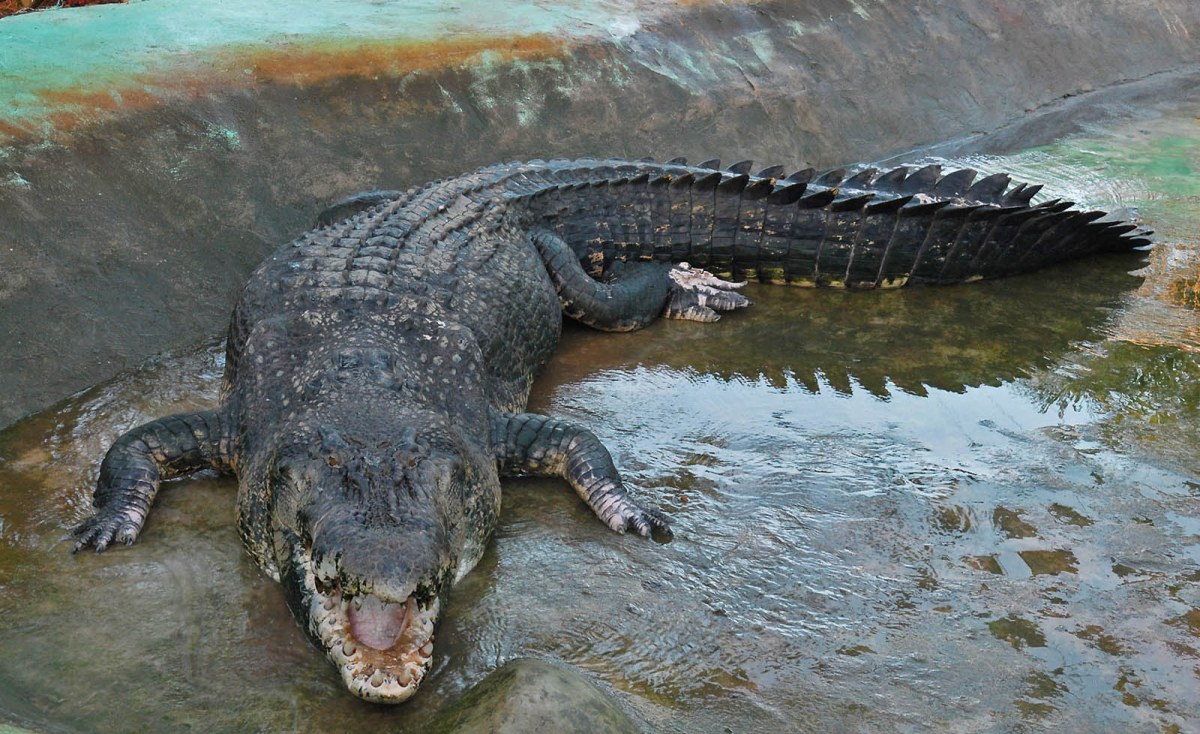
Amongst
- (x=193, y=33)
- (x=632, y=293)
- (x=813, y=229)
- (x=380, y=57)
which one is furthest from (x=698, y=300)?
(x=193, y=33)

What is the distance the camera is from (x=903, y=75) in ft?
23.7

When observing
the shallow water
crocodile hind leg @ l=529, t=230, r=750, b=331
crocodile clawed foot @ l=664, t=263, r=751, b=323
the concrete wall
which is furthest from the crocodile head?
crocodile clawed foot @ l=664, t=263, r=751, b=323

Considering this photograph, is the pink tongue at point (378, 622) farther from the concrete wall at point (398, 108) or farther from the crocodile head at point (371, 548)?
the concrete wall at point (398, 108)

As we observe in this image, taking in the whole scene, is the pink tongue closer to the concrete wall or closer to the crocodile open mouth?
the crocodile open mouth

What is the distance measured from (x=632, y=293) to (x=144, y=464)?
2220 millimetres

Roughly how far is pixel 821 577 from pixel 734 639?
0.38m

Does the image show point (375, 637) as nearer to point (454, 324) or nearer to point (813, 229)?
point (454, 324)

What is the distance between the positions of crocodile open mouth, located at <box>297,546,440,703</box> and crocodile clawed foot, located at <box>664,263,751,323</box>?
2496 millimetres

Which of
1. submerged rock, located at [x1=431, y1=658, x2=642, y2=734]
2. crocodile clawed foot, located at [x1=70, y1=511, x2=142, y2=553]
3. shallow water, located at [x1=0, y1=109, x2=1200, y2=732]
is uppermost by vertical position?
submerged rock, located at [x1=431, y1=658, x2=642, y2=734]

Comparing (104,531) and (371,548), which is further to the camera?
(104,531)

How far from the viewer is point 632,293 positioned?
4.79m

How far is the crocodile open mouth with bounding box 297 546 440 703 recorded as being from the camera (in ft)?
8.08

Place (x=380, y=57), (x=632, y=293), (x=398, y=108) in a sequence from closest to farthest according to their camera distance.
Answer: (x=632, y=293) < (x=398, y=108) < (x=380, y=57)

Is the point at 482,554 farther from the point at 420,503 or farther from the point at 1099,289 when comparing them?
the point at 1099,289
